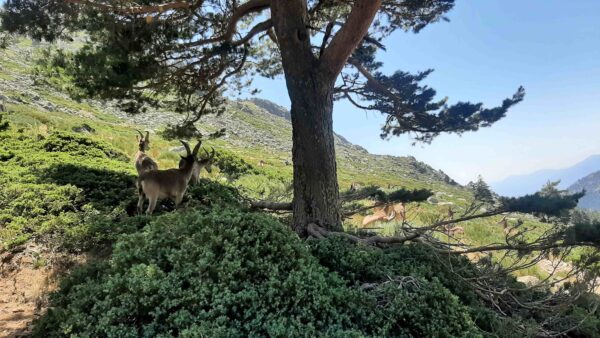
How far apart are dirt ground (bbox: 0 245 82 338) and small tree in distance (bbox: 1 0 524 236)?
10.4ft

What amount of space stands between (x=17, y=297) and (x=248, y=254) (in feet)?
11.9

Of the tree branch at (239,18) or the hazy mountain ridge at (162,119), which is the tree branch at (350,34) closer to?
the tree branch at (239,18)

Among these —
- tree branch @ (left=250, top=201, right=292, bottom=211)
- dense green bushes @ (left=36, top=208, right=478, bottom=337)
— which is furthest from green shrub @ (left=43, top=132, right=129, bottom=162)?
dense green bushes @ (left=36, top=208, right=478, bottom=337)

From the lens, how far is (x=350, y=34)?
6801 millimetres

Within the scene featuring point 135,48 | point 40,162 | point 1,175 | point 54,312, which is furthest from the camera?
point 40,162

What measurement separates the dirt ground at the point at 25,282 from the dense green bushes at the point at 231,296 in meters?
0.81

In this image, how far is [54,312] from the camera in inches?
152

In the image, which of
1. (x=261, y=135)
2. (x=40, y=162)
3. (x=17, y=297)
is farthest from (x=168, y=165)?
(x=261, y=135)

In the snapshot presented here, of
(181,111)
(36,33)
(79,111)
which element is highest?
(36,33)

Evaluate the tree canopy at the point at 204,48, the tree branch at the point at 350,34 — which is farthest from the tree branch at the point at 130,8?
the tree branch at the point at 350,34

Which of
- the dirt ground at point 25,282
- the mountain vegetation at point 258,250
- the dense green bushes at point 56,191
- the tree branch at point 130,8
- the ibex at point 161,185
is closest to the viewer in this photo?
the mountain vegetation at point 258,250

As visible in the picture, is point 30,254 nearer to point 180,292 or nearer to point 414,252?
point 180,292

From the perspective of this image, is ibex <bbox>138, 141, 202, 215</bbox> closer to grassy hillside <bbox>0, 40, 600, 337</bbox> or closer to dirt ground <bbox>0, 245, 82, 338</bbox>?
grassy hillside <bbox>0, 40, 600, 337</bbox>

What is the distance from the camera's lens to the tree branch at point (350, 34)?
666 centimetres
